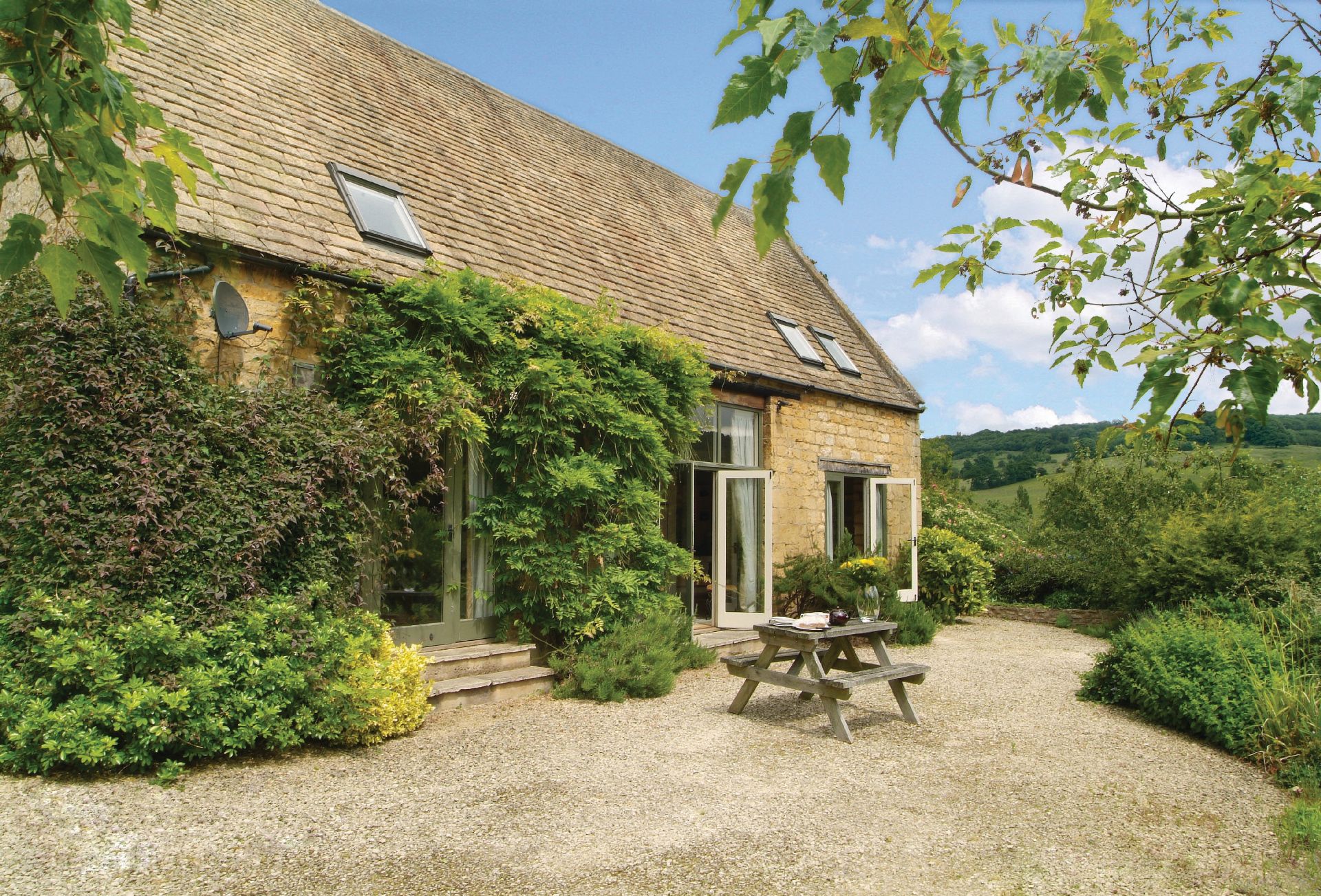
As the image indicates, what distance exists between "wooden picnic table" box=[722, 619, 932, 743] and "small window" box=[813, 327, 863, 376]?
6810 millimetres

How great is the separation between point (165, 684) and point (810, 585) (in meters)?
7.50

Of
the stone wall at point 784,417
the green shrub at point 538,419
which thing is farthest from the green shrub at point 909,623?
the green shrub at point 538,419

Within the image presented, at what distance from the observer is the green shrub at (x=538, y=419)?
6.77 metres

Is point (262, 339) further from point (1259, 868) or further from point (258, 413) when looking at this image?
point (1259, 868)

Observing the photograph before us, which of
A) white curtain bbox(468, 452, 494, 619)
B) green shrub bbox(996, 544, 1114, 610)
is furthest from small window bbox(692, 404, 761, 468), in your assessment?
green shrub bbox(996, 544, 1114, 610)

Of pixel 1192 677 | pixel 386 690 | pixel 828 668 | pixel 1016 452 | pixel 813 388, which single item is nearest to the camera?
pixel 386 690

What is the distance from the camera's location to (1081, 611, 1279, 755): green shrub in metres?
6.03

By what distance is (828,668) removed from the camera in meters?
7.01

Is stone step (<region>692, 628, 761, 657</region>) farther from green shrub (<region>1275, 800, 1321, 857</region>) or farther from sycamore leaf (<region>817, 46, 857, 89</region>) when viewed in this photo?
sycamore leaf (<region>817, 46, 857, 89</region>)

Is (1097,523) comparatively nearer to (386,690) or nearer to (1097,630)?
(1097,630)

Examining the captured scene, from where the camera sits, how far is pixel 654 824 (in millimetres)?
4297

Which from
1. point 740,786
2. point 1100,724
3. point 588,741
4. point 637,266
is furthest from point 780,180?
point 637,266

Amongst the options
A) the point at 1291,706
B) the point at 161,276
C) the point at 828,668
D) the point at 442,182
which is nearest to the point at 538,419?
the point at 161,276

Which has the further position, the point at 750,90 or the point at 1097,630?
the point at 1097,630
